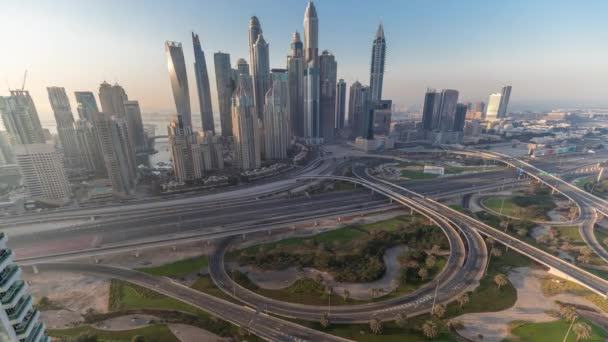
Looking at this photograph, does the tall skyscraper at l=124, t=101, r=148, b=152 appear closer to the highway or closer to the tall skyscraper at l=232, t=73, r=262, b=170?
the tall skyscraper at l=232, t=73, r=262, b=170


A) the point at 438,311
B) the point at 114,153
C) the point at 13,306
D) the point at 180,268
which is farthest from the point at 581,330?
the point at 114,153

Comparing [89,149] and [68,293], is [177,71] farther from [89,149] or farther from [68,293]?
[68,293]

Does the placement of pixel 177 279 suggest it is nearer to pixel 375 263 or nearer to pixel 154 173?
pixel 375 263

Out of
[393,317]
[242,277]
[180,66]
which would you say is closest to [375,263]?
[393,317]

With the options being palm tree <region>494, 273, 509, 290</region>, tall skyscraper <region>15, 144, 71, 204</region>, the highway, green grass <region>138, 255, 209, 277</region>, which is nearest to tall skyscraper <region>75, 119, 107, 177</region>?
tall skyscraper <region>15, 144, 71, 204</region>

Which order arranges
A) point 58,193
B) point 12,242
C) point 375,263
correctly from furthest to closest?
point 58,193, point 12,242, point 375,263

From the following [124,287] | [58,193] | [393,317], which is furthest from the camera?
[58,193]

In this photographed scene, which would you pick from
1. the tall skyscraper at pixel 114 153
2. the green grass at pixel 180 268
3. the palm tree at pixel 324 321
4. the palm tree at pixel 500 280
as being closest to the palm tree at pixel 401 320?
the palm tree at pixel 324 321
